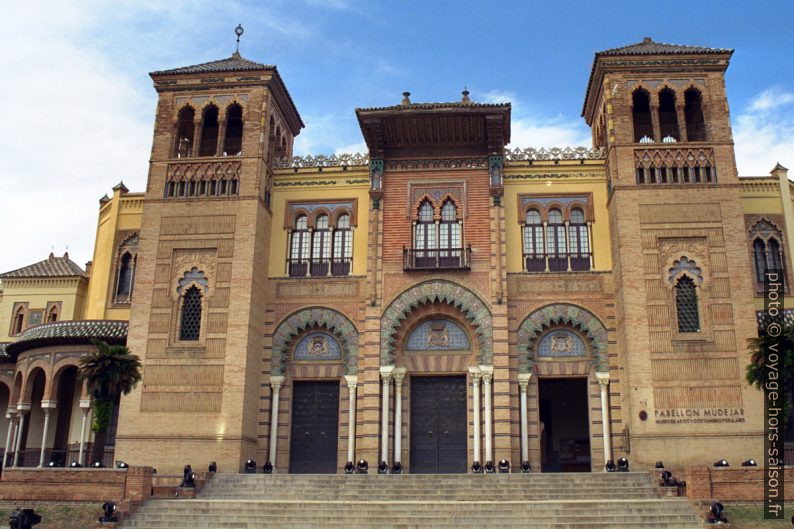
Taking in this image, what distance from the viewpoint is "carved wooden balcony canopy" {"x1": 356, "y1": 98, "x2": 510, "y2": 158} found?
22.7 metres

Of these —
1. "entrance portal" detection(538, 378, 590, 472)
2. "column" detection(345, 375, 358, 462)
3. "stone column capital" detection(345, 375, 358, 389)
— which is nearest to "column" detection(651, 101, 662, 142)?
"entrance portal" detection(538, 378, 590, 472)

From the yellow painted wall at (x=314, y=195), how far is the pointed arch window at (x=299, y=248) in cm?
21

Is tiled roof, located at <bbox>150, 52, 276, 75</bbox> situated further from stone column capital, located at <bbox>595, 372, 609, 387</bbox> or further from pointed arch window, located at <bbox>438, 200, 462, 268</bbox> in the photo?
stone column capital, located at <bbox>595, 372, 609, 387</bbox>

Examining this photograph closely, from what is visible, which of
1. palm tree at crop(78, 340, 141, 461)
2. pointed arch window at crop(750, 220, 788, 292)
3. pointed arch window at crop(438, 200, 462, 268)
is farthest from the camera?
pointed arch window at crop(750, 220, 788, 292)

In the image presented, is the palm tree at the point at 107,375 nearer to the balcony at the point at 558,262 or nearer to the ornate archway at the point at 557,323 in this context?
the ornate archway at the point at 557,323

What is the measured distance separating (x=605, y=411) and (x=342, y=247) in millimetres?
8986

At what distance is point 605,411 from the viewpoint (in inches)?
852

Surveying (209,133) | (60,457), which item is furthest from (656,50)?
(60,457)

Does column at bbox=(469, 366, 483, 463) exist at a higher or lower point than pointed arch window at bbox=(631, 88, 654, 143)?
lower

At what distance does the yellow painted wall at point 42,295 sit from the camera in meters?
29.2

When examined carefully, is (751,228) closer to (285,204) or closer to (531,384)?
(531,384)

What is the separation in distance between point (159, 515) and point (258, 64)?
1405 centimetres

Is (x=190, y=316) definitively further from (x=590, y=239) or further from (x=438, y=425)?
(x=590, y=239)

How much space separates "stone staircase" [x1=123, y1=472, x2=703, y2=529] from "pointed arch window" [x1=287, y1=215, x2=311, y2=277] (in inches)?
267
